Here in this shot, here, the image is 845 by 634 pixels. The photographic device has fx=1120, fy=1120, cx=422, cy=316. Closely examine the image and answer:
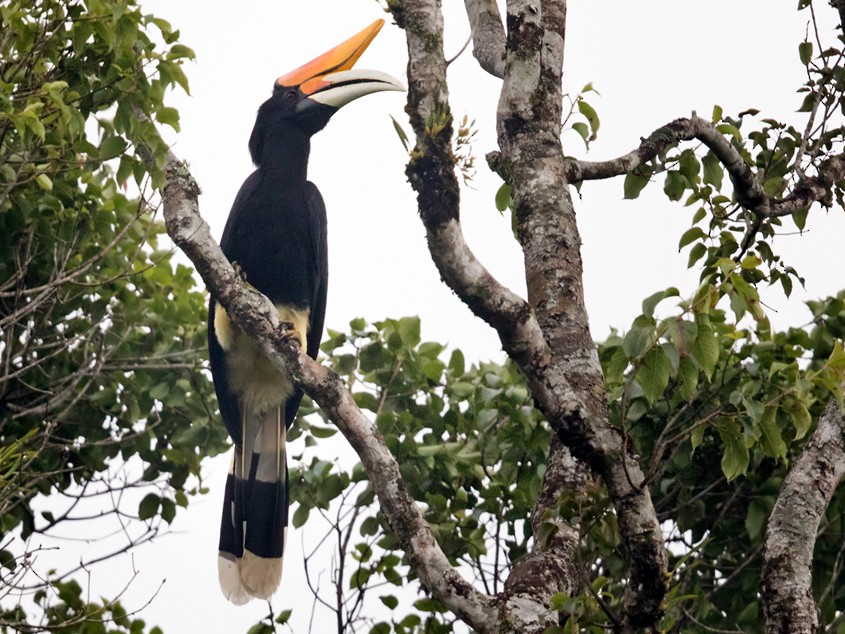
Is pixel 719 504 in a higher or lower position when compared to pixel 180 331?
lower

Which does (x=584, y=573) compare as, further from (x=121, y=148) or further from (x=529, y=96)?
(x=121, y=148)

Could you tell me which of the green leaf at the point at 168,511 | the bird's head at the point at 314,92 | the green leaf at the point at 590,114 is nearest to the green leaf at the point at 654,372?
the green leaf at the point at 590,114

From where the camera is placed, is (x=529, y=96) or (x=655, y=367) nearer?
(x=655, y=367)

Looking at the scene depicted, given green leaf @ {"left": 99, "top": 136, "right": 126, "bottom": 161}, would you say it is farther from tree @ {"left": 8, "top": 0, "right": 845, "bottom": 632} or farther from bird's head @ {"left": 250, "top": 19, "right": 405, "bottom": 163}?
bird's head @ {"left": 250, "top": 19, "right": 405, "bottom": 163}

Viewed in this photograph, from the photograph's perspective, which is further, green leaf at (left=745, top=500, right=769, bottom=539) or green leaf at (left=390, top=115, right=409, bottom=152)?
green leaf at (left=745, top=500, right=769, bottom=539)

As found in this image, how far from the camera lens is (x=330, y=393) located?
295cm

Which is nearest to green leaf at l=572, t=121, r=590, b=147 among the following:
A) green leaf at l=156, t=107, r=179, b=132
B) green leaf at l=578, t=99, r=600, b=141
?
green leaf at l=578, t=99, r=600, b=141

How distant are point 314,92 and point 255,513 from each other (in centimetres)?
186

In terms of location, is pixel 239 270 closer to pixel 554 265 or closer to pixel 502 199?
pixel 502 199

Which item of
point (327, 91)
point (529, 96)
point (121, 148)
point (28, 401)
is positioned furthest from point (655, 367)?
point (28, 401)

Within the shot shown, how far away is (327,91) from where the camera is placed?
4906 mm

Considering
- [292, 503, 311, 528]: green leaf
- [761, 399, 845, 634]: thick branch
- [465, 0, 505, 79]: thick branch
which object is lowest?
[761, 399, 845, 634]: thick branch

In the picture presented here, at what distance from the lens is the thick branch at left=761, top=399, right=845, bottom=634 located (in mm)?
2588

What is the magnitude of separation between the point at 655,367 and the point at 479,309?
1.32 ft
